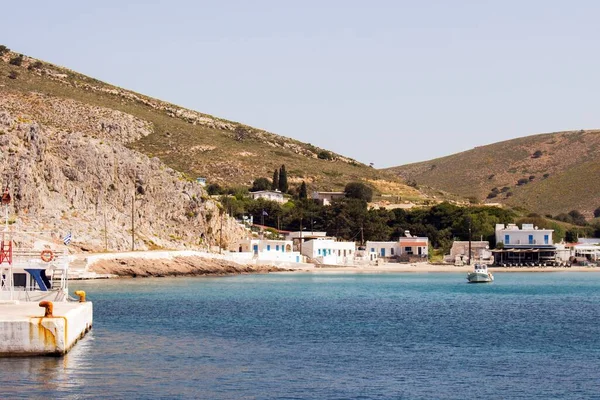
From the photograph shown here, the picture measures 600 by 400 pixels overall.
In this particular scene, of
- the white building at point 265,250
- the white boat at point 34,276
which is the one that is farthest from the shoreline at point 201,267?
the white boat at point 34,276

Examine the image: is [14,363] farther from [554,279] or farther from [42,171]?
[554,279]

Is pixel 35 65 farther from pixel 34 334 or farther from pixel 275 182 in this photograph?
pixel 34 334

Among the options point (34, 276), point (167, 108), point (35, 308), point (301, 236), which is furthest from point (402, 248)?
point (35, 308)

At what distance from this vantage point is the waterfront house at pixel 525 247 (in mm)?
129250

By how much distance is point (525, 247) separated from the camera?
427ft

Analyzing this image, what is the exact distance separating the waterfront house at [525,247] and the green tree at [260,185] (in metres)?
40.9

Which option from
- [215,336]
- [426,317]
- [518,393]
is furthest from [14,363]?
[426,317]

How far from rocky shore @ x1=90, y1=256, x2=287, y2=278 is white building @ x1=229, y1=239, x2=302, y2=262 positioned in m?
4.00

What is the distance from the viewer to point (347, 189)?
159 m

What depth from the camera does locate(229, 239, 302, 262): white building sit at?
11544 cm

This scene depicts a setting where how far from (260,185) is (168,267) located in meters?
63.1

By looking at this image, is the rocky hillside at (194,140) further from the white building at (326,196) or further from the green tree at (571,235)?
the green tree at (571,235)

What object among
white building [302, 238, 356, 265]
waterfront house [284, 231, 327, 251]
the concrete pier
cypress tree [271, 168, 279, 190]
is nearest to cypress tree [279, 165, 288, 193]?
cypress tree [271, 168, 279, 190]

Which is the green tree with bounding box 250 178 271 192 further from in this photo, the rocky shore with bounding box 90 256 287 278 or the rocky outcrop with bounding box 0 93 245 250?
the rocky shore with bounding box 90 256 287 278
